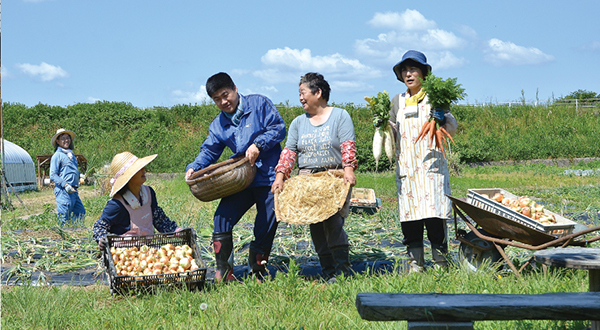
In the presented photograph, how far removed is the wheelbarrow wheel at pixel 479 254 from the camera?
408 cm

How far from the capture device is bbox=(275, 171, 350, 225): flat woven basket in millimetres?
3854

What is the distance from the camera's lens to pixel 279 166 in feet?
14.0

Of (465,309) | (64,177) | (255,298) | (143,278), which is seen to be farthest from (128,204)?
(64,177)

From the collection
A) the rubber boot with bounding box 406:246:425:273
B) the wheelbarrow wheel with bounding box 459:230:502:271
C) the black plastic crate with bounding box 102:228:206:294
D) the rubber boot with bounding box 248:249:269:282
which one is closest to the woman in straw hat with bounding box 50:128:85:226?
the black plastic crate with bounding box 102:228:206:294

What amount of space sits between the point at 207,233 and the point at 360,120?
16780mm

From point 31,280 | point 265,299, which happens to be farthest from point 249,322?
point 31,280

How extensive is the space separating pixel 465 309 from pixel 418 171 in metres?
2.35

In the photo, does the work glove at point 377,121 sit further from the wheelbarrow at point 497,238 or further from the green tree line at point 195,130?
the green tree line at point 195,130

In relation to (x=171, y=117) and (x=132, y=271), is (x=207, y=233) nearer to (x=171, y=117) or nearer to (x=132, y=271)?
(x=132, y=271)

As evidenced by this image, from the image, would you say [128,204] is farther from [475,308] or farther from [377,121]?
[475,308]

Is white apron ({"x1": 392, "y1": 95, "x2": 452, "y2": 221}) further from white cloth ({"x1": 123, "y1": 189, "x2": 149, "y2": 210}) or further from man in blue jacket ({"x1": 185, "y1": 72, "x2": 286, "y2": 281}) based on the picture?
white cloth ({"x1": 123, "y1": 189, "x2": 149, "y2": 210})

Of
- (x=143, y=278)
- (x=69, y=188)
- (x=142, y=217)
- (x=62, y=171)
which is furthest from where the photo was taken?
(x=62, y=171)

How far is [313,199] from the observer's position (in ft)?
12.8

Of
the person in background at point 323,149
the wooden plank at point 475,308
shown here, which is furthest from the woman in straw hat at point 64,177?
the wooden plank at point 475,308
